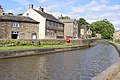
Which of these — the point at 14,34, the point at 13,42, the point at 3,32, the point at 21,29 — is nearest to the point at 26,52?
the point at 13,42

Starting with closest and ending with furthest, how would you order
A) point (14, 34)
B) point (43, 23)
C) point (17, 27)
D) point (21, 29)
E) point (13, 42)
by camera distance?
point (13, 42)
point (14, 34)
point (17, 27)
point (21, 29)
point (43, 23)

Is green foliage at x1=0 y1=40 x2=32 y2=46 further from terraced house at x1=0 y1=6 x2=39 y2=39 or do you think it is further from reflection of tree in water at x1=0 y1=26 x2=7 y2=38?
terraced house at x1=0 y1=6 x2=39 y2=39

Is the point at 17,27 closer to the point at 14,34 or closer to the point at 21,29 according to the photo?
the point at 21,29

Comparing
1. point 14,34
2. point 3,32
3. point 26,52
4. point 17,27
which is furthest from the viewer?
point 17,27

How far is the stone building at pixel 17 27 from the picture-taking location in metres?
62.7

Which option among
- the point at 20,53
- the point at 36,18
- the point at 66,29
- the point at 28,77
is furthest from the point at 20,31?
the point at 28,77

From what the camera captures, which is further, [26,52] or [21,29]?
[21,29]

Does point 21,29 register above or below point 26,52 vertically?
above

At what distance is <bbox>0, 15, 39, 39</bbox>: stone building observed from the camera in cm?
6272

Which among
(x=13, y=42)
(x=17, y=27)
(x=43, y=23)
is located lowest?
(x=13, y=42)

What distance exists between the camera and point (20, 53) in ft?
121

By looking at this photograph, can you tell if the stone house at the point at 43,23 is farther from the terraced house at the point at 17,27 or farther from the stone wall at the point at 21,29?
the stone wall at the point at 21,29

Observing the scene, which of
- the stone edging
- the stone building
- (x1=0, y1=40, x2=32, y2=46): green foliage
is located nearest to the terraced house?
the stone building

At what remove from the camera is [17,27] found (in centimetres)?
6612
